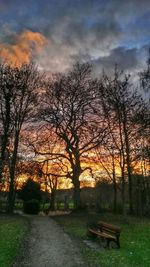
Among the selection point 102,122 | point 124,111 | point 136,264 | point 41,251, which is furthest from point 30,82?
point 136,264

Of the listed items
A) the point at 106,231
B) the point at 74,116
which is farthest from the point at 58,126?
the point at 106,231

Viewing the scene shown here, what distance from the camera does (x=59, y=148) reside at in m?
38.8

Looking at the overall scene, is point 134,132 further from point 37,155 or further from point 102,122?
point 37,155

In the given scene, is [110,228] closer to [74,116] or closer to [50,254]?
[50,254]

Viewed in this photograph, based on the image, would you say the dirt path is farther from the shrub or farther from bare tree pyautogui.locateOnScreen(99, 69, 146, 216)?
the shrub

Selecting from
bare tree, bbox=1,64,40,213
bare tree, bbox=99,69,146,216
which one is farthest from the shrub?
bare tree, bbox=99,69,146,216

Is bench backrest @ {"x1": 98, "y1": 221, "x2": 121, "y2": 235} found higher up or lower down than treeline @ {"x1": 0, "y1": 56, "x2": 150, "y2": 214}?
lower down

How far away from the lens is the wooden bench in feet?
47.6

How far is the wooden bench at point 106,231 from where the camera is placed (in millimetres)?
14494

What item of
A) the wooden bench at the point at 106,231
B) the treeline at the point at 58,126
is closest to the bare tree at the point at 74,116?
the treeline at the point at 58,126

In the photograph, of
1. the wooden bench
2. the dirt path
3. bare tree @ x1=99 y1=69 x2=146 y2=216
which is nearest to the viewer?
the dirt path

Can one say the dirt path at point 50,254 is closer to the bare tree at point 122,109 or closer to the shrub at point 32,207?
the bare tree at point 122,109

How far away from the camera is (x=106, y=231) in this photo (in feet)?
56.4

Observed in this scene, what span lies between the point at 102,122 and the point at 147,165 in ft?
40.5
